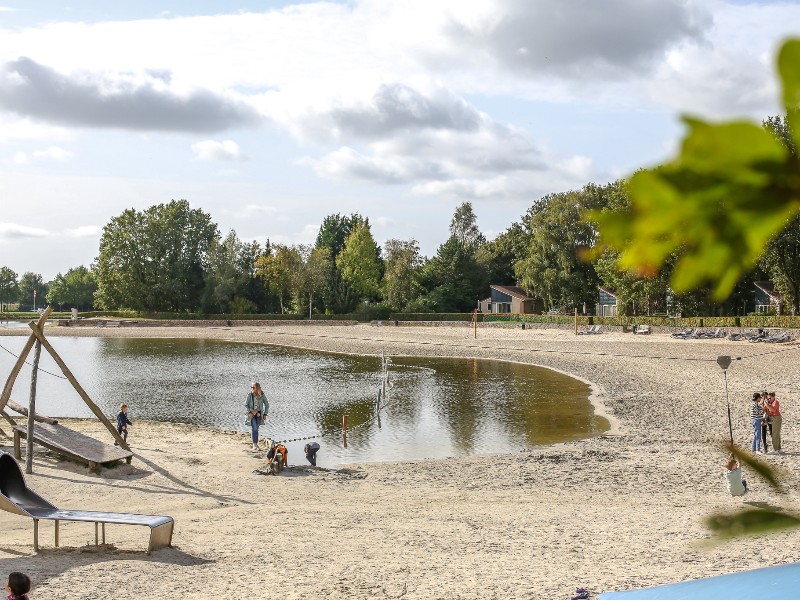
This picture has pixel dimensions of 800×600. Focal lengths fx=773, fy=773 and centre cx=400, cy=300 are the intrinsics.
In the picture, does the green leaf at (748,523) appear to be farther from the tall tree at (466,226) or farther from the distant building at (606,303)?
the tall tree at (466,226)

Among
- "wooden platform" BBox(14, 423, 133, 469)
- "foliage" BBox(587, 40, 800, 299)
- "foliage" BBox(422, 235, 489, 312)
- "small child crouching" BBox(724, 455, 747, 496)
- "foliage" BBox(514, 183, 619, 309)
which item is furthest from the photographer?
"foliage" BBox(422, 235, 489, 312)

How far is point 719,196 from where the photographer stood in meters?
0.84

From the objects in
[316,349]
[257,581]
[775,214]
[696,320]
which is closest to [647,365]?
[696,320]

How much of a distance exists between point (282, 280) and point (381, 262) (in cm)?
1706

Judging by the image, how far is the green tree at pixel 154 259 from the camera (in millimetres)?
117812

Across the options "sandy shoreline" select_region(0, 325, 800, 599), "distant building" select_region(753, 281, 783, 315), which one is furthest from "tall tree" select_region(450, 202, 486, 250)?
"sandy shoreline" select_region(0, 325, 800, 599)

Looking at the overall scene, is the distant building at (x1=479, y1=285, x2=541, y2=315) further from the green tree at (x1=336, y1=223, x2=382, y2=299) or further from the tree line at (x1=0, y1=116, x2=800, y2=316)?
the green tree at (x1=336, y1=223, x2=382, y2=299)

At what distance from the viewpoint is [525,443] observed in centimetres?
2616

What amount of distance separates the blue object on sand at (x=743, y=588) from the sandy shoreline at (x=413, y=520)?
847mm

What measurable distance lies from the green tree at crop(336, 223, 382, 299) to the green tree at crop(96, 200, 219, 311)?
21.7m

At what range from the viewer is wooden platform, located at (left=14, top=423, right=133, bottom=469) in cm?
1922

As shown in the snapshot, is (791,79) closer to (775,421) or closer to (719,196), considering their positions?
(719,196)

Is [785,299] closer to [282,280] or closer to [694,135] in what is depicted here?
[282,280]

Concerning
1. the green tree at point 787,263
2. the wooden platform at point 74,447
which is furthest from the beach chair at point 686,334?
the wooden platform at point 74,447
